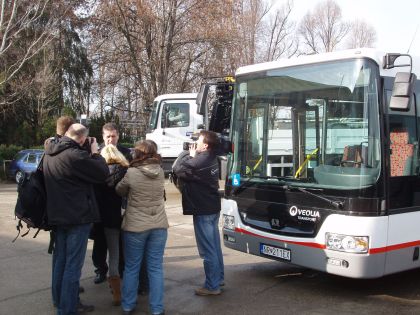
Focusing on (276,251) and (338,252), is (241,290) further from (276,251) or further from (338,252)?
(338,252)

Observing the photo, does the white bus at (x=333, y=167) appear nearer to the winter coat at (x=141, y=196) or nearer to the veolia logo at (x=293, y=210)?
the veolia logo at (x=293, y=210)

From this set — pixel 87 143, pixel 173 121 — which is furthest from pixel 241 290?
pixel 173 121

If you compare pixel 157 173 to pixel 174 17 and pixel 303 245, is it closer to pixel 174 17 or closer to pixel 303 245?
pixel 303 245

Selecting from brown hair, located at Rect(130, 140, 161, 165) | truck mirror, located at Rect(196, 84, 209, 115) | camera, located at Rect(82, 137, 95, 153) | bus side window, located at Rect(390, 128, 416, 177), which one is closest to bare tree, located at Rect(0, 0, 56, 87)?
truck mirror, located at Rect(196, 84, 209, 115)

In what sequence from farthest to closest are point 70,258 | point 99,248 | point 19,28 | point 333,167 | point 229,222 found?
1. point 19,28
2. point 229,222
3. point 99,248
4. point 333,167
5. point 70,258

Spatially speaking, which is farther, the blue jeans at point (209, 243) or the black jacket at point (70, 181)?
the blue jeans at point (209, 243)

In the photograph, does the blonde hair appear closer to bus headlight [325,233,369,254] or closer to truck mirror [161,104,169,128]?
bus headlight [325,233,369,254]

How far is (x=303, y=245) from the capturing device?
5398mm

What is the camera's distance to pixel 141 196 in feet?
15.4

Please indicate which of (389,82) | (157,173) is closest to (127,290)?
(157,173)

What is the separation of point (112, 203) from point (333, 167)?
7.72ft

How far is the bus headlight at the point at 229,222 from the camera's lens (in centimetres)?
626

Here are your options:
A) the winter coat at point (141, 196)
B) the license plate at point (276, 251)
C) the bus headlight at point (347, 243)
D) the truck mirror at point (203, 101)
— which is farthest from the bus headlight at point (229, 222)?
the truck mirror at point (203, 101)

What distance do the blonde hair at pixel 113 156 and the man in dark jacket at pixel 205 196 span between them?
0.59 m
